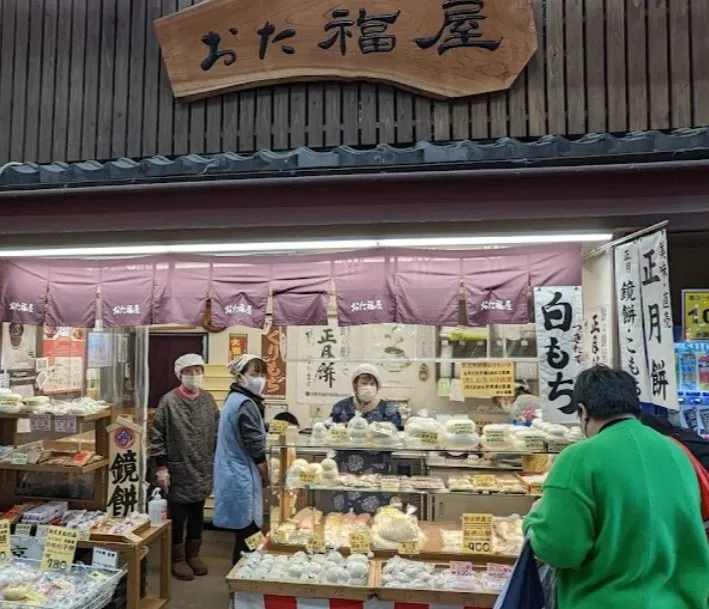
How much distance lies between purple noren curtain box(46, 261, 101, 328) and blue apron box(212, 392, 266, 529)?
179 cm

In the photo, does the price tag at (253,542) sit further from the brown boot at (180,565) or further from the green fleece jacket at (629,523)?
the green fleece jacket at (629,523)

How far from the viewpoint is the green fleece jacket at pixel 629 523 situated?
98.3 inches

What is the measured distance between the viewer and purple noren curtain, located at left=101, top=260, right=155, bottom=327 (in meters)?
5.48

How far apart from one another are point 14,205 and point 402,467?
405 centimetres

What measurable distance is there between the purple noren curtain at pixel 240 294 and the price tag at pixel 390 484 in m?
1.79

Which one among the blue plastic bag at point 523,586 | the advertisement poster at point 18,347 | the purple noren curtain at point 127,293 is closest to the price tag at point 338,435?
the purple noren curtain at point 127,293

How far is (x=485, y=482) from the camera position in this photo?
5000mm

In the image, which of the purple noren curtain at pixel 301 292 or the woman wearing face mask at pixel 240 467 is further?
the woman wearing face mask at pixel 240 467

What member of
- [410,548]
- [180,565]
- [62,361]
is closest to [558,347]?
[410,548]

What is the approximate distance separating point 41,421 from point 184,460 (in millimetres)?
1831

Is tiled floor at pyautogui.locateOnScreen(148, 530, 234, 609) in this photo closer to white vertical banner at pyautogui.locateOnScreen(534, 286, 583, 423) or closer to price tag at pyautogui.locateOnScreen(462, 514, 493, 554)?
price tag at pyautogui.locateOnScreen(462, 514, 493, 554)

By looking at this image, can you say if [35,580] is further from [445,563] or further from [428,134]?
[428,134]

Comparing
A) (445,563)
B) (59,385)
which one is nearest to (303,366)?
(59,385)

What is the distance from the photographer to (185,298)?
17.7 ft
